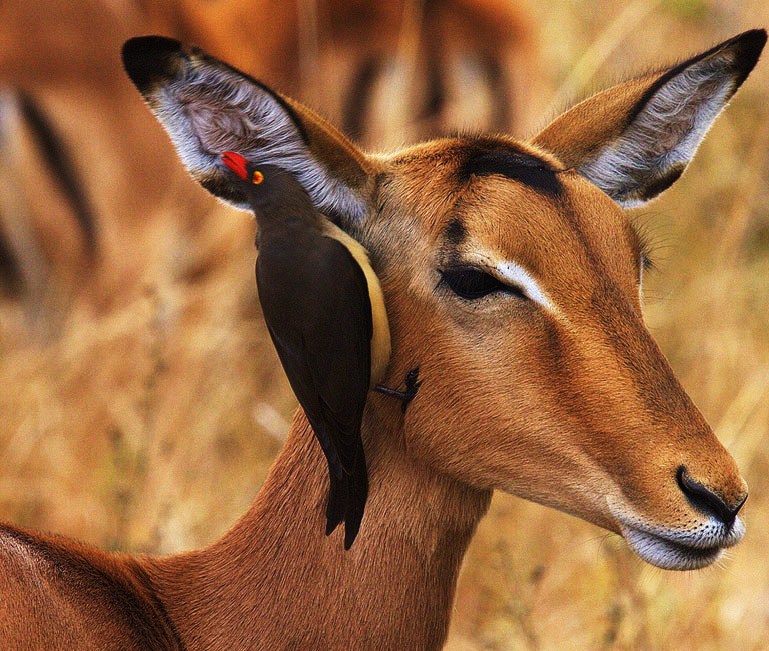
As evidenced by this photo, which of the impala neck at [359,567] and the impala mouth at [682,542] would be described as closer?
the impala mouth at [682,542]

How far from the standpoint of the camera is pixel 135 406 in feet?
20.6

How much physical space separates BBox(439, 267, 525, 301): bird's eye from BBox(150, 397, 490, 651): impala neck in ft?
1.06

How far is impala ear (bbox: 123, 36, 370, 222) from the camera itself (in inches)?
108

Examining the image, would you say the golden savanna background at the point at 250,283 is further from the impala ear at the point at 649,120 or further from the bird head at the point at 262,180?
the bird head at the point at 262,180

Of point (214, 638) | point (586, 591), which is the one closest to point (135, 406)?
point (586, 591)

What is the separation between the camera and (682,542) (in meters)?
2.60

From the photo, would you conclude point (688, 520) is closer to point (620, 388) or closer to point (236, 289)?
point (620, 388)

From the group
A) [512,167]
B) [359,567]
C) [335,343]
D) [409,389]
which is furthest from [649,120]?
[359,567]

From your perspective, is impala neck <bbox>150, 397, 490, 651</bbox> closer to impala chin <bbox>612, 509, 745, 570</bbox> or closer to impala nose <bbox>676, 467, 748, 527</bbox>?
impala chin <bbox>612, 509, 745, 570</bbox>

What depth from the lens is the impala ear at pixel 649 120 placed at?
3.32 m

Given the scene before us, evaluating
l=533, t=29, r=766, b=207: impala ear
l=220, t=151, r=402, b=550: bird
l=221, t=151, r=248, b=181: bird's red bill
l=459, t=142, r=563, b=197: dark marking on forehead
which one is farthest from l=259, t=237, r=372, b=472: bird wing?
l=533, t=29, r=766, b=207: impala ear

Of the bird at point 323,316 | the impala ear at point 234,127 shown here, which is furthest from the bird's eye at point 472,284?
the impala ear at point 234,127

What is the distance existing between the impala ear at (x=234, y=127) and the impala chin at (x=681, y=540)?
99 centimetres

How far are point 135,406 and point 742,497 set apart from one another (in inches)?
166
